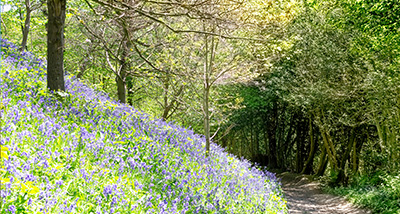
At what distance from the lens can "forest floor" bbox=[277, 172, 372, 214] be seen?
14.3m

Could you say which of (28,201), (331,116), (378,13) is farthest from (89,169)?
(331,116)

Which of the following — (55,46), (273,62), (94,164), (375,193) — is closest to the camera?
(94,164)

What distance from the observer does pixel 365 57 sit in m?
14.8

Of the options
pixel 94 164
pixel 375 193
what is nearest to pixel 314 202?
pixel 375 193

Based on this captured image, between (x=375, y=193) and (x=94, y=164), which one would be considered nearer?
(x=94, y=164)

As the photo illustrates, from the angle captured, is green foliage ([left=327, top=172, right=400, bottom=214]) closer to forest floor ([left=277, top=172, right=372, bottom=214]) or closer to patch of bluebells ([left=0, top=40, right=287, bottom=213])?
forest floor ([left=277, top=172, right=372, bottom=214])

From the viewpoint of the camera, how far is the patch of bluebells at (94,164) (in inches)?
159

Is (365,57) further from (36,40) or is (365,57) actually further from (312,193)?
(36,40)

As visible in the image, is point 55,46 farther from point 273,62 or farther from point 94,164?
point 273,62

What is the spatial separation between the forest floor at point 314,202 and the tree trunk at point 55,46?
28.7 feet

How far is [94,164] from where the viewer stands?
18.0 ft

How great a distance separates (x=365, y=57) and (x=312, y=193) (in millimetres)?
8002

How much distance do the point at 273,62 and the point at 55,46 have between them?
1386 centimetres

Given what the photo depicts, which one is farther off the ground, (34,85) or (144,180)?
(34,85)
